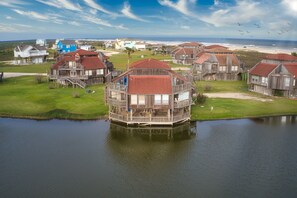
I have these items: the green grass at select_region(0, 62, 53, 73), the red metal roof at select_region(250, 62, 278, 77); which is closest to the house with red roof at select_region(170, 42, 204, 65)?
the green grass at select_region(0, 62, 53, 73)

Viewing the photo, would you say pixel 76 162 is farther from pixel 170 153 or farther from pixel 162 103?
pixel 162 103

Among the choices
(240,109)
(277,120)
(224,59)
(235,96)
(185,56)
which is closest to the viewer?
(277,120)

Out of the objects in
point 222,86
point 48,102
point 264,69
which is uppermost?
point 264,69

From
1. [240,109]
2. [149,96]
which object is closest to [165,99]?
[149,96]

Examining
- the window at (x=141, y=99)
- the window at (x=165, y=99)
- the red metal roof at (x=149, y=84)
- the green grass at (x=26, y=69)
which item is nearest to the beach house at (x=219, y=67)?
the red metal roof at (x=149, y=84)

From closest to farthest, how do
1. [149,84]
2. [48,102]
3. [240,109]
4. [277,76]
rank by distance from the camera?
[149,84], [240,109], [48,102], [277,76]

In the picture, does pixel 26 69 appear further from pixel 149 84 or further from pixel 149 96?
pixel 149 96

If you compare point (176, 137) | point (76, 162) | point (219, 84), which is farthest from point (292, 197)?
point (219, 84)
